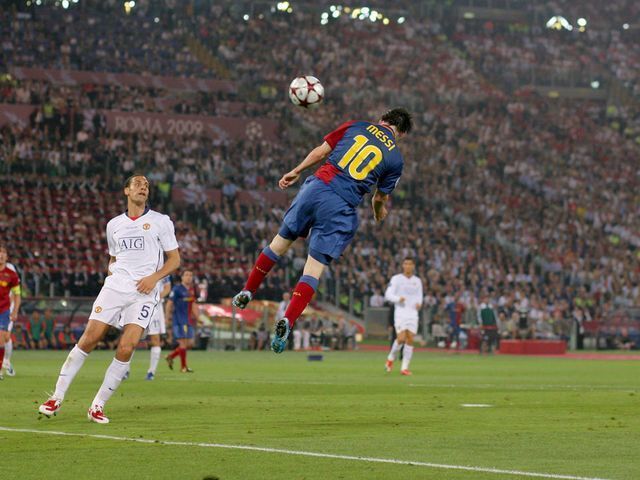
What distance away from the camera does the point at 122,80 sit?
185 ft

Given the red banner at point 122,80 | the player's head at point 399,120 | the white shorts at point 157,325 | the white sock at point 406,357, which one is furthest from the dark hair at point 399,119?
the red banner at point 122,80

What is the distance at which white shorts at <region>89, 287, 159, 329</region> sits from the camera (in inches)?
501

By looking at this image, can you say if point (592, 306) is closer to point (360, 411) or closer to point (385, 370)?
point (385, 370)

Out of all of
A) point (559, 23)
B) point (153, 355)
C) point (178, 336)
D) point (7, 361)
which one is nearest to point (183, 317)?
point (178, 336)

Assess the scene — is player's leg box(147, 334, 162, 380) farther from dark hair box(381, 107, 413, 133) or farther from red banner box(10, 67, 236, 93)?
red banner box(10, 67, 236, 93)

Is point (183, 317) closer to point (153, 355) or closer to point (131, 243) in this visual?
point (153, 355)

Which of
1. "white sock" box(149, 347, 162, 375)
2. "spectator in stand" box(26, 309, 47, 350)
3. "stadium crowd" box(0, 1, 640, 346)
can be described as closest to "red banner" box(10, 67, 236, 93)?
"stadium crowd" box(0, 1, 640, 346)

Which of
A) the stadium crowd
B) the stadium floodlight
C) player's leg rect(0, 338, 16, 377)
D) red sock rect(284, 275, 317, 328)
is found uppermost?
the stadium floodlight

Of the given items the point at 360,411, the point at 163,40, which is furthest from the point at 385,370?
the point at 163,40

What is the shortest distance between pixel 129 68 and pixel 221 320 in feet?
61.5

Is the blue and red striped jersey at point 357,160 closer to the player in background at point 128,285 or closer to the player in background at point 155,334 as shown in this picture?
the player in background at point 128,285

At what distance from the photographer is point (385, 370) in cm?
2714

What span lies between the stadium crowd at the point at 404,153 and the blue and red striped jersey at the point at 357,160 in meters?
28.8

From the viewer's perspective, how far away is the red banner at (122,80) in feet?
179
